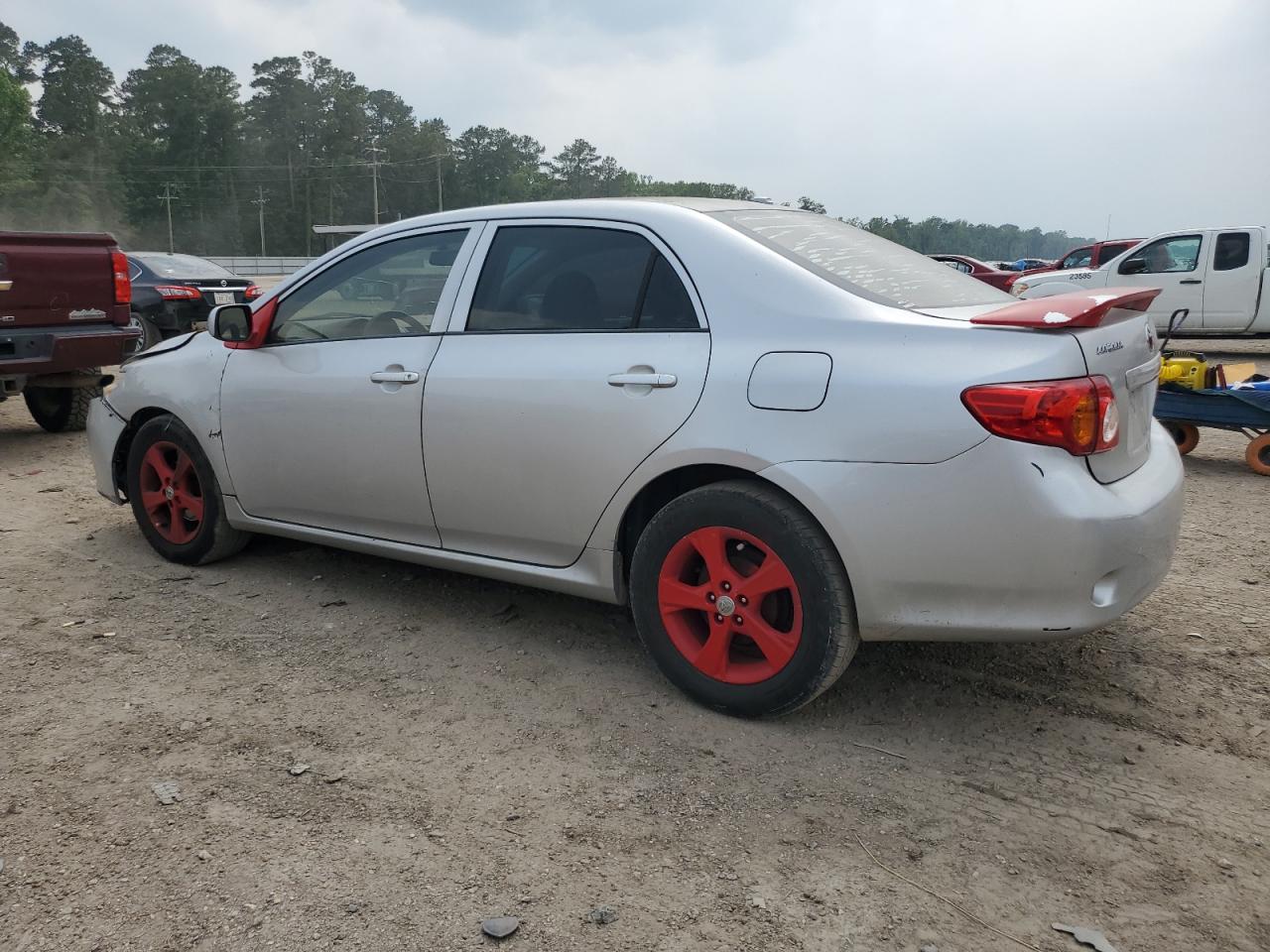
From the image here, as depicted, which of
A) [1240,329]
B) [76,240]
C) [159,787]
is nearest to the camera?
[159,787]

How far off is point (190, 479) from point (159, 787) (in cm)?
220

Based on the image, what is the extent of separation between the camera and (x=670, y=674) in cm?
326

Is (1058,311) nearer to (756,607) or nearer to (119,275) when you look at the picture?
(756,607)

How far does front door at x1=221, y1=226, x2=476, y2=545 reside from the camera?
3820 millimetres

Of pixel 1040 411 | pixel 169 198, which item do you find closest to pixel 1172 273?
pixel 1040 411

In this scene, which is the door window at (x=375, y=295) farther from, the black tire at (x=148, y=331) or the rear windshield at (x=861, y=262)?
the black tire at (x=148, y=331)

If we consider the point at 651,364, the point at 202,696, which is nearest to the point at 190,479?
the point at 202,696

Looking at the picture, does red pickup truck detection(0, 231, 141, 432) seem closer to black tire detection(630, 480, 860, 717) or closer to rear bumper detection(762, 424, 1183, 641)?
black tire detection(630, 480, 860, 717)

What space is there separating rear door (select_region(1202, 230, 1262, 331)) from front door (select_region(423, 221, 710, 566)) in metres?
13.5

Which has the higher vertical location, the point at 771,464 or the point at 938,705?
the point at 771,464

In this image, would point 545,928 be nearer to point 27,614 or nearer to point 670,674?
point 670,674

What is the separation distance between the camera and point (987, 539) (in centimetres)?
267

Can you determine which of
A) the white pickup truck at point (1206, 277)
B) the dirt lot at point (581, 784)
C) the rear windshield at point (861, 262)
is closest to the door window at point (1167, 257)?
the white pickup truck at point (1206, 277)

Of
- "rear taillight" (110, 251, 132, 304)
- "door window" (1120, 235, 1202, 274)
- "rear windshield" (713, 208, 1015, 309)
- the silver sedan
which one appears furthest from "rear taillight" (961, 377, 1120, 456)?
"door window" (1120, 235, 1202, 274)
